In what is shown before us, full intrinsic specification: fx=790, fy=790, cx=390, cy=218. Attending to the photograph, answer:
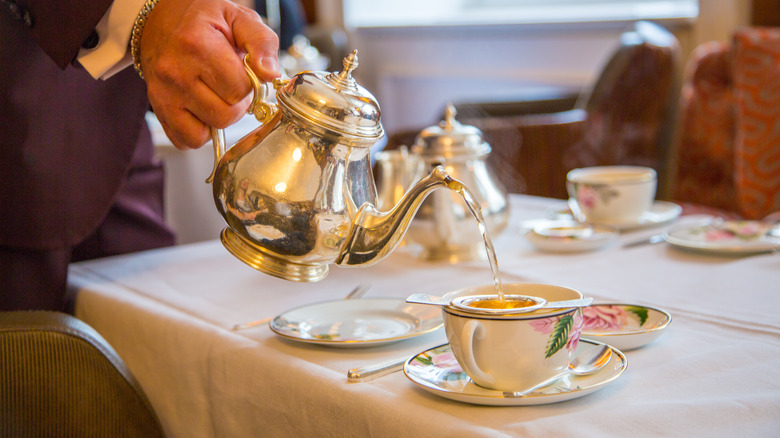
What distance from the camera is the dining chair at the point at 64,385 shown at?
72 centimetres

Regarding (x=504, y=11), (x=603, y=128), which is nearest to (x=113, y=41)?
(x=603, y=128)

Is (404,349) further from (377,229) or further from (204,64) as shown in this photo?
(204,64)

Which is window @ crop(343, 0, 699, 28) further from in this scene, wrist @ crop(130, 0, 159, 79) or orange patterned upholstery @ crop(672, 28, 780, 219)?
wrist @ crop(130, 0, 159, 79)

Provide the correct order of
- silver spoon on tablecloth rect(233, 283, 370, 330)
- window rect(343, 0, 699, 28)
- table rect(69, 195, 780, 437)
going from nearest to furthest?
1. table rect(69, 195, 780, 437)
2. silver spoon on tablecloth rect(233, 283, 370, 330)
3. window rect(343, 0, 699, 28)

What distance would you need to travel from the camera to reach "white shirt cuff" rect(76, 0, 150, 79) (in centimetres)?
74

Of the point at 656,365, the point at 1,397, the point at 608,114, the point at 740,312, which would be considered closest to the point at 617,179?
the point at 740,312

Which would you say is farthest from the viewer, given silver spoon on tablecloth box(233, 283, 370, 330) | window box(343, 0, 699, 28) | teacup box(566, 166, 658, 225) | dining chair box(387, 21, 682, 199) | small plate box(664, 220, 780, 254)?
window box(343, 0, 699, 28)

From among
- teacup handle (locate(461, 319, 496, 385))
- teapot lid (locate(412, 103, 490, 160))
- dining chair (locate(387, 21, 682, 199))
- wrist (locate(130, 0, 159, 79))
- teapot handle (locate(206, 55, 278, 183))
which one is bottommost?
dining chair (locate(387, 21, 682, 199))

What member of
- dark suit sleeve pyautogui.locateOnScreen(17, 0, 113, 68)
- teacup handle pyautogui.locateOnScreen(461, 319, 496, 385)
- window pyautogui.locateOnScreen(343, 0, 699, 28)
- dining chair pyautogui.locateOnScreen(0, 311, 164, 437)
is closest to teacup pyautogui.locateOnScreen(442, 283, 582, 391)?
teacup handle pyautogui.locateOnScreen(461, 319, 496, 385)

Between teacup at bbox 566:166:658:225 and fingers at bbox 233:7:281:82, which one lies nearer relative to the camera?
fingers at bbox 233:7:281:82

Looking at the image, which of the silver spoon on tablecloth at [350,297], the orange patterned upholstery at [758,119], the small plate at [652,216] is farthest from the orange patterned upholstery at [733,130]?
A: the silver spoon on tablecloth at [350,297]

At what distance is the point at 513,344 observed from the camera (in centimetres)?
48

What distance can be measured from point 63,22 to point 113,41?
63mm

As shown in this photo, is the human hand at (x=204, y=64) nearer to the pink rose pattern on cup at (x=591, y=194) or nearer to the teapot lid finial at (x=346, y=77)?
the teapot lid finial at (x=346, y=77)
